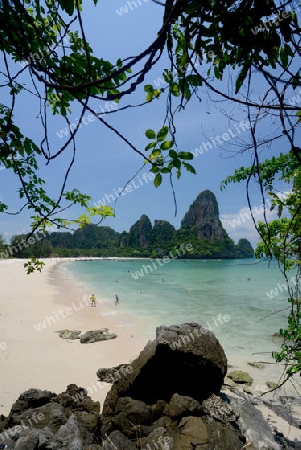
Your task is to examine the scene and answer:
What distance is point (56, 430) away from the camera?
4.28m

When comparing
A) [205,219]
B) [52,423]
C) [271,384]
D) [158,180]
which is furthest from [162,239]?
[158,180]

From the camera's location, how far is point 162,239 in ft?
437

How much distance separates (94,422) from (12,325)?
11767 mm

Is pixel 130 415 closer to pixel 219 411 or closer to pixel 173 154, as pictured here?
pixel 219 411

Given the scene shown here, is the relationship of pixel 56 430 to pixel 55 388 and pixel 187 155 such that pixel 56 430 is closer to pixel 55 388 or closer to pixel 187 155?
pixel 55 388

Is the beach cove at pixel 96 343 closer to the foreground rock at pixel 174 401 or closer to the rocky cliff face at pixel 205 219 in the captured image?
the foreground rock at pixel 174 401

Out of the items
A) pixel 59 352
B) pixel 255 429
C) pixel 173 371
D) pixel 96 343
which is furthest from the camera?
pixel 96 343

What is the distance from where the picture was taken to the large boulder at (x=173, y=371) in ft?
17.4

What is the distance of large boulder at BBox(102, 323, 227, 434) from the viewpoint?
5.31 m

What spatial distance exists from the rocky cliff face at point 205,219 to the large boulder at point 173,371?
13663cm

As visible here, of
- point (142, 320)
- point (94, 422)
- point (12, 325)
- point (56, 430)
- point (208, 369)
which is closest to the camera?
point (56, 430)

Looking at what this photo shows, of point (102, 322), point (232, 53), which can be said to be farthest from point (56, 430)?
point (102, 322)

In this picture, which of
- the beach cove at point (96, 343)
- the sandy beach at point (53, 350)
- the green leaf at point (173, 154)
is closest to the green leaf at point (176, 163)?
the green leaf at point (173, 154)

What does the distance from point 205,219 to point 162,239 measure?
31.4m
